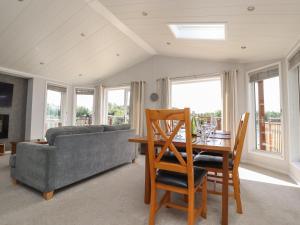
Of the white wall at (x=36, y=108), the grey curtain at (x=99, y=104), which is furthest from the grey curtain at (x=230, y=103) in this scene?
the white wall at (x=36, y=108)

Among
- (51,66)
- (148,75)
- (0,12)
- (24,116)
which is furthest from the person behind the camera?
(148,75)

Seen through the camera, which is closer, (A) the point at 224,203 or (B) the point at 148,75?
(A) the point at 224,203

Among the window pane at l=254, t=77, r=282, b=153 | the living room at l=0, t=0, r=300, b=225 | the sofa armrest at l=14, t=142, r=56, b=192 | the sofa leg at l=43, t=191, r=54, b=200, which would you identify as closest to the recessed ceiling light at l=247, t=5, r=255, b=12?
the living room at l=0, t=0, r=300, b=225

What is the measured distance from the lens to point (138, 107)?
5398 millimetres

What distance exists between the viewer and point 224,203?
5.39ft

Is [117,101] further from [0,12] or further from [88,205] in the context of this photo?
[88,205]

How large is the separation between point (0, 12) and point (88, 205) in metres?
3.33

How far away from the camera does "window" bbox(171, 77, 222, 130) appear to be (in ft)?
15.2

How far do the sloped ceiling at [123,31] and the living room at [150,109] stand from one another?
21mm

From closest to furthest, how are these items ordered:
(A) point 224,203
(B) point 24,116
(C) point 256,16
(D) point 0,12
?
(A) point 224,203 → (C) point 256,16 → (D) point 0,12 → (B) point 24,116

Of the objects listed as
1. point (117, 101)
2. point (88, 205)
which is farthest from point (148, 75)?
point (88, 205)

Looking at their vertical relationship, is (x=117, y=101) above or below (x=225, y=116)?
above

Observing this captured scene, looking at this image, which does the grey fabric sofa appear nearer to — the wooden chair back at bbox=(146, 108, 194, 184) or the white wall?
the wooden chair back at bbox=(146, 108, 194, 184)

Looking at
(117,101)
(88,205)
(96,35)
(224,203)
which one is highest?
(96,35)
